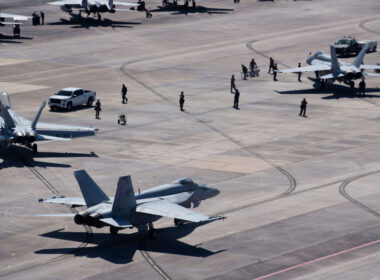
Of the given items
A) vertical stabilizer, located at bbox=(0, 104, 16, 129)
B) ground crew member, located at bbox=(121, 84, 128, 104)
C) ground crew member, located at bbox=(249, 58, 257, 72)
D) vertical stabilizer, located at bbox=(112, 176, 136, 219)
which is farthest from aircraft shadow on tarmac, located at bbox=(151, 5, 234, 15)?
vertical stabilizer, located at bbox=(112, 176, 136, 219)

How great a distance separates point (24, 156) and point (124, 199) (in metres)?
20.8

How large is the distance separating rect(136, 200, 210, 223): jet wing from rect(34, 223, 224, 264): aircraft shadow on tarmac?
1608mm

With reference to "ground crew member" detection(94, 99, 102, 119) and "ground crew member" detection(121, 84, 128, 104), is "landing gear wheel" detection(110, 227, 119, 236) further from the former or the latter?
"ground crew member" detection(121, 84, 128, 104)

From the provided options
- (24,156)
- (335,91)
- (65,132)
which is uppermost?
(65,132)

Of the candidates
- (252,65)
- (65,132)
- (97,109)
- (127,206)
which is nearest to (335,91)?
(252,65)

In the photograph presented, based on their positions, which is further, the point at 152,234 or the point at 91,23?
the point at 91,23

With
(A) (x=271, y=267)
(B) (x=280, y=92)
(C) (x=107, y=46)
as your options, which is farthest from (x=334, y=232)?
(C) (x=107, y=46)

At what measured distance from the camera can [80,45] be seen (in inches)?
4154

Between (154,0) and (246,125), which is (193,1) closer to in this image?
(154,0)

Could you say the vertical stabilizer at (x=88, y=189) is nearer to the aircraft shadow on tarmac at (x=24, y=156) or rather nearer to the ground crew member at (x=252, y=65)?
the aircraft shadow on tarmac at (x=24, y=156)

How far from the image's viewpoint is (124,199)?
1583 inches

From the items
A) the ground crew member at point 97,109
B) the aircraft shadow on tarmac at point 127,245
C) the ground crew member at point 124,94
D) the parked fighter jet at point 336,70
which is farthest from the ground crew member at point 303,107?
the aircraft shadow on tarmac at point 127,245

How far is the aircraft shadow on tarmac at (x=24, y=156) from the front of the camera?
187 feet

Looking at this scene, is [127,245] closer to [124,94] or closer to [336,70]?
[124,94]
